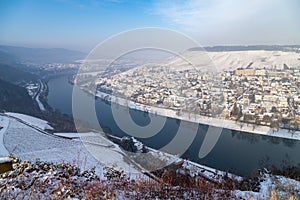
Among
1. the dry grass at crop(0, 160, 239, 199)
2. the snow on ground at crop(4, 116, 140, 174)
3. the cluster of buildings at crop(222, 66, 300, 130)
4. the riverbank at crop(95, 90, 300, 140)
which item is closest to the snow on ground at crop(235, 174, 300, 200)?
the dry grass at crop(0, 160, 239, 199)

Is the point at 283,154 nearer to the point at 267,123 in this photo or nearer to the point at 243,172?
the point at 243,172

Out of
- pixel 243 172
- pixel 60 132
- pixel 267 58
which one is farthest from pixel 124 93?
pixel 267 58

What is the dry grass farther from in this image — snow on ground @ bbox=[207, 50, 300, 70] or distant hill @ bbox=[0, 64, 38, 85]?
distant hill @ bbox=[0, 64, 38, 85]

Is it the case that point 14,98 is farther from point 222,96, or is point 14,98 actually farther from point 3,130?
point 222,96

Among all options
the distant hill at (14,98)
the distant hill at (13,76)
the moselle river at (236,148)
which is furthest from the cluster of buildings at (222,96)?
the distant hill at (13,76)

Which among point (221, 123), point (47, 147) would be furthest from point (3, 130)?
point (221, 123)

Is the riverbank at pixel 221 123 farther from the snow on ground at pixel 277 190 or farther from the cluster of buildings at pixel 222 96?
the snow on ground at pixel 277 190
